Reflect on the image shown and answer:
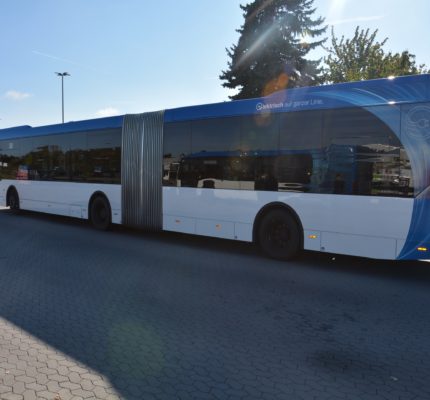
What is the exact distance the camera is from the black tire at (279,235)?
327 inches

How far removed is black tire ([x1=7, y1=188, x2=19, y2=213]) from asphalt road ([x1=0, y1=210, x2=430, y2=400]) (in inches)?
330

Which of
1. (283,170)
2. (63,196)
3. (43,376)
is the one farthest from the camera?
(63,196)

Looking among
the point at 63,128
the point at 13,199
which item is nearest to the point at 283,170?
the point at 63,128

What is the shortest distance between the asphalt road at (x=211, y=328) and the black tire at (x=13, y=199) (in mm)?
8379

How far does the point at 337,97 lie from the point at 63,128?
9375mm

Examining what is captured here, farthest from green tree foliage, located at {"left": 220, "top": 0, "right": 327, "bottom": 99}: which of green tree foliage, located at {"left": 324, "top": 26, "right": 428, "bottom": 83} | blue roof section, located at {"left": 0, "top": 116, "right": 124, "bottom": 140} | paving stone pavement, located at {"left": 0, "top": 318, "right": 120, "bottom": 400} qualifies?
paving stone pavement, located at {"left": 0, "top": 318, "right": 120, "bottom": 400}

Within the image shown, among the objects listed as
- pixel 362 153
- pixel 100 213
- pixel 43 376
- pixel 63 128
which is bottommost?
pixel 43 376

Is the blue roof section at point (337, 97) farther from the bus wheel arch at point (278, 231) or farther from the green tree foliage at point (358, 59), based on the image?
the green tree foliage at point (358, 59)

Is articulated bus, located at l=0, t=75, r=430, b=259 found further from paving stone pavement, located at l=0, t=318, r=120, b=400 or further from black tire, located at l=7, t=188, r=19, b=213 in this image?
paving stone pavement, located at l=0, t=318, r=120, b=400

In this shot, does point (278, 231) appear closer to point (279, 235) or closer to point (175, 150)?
point (279, 235)

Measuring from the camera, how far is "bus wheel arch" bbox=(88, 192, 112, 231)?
40.5ft

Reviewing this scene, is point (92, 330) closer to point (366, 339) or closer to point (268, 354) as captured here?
point (268, 354)

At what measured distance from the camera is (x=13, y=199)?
16641 mm

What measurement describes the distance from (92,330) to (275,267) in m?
4.14
